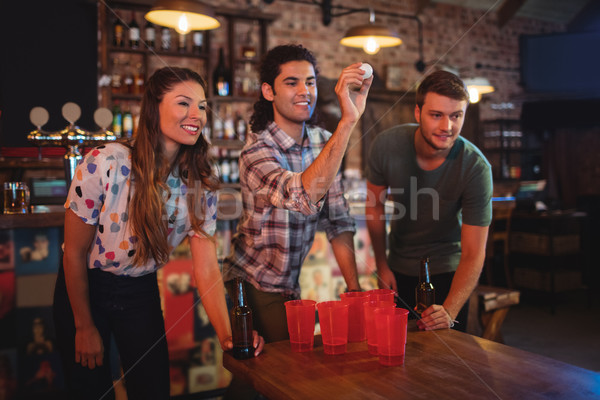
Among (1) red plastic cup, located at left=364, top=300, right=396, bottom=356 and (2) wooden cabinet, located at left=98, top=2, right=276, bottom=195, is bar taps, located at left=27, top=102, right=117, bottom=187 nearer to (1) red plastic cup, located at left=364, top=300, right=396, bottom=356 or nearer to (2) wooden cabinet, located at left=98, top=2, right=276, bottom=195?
(1) red plastic cup, located at left=364, top=300, right=396, bottom=356

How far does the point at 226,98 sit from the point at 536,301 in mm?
3942

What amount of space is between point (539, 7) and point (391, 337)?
9.00 meters

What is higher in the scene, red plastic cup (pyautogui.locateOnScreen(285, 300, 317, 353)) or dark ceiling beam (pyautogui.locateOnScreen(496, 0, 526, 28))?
dark ceiling beam (pyautogui.locateOnScreen(496, 0, 526, 28))

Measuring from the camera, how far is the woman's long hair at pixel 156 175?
62.2 inches

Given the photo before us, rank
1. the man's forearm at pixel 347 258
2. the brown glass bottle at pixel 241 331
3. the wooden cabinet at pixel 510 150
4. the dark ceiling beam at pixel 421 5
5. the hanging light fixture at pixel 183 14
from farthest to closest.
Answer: the wooden cabinet at pixel 510 150
the dark ceiling beam at pixel 421 5
the hanging light fixture at pixel 183 14
the man's forearm at pixel 347 258
the brown glass bottle at pixel 241 331

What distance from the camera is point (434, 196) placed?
2.11 m

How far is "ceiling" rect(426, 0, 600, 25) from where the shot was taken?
8172 mm

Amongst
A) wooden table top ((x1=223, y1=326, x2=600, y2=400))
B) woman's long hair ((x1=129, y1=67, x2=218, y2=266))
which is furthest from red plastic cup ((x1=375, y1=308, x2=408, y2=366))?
woman's long hair ((x1=129, y1=67, x2=218, y2=266))

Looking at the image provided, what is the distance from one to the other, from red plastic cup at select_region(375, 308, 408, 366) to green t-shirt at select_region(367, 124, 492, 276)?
89cm

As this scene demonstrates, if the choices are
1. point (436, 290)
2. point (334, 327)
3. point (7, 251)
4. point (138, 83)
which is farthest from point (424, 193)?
point (138, 83)

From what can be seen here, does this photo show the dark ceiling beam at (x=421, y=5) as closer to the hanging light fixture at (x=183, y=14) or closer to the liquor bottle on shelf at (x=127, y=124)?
the liquor bottle on shelf at (x=127, y=124)

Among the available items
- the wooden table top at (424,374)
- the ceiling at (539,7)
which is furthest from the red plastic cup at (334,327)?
the ceiling at (539,7)

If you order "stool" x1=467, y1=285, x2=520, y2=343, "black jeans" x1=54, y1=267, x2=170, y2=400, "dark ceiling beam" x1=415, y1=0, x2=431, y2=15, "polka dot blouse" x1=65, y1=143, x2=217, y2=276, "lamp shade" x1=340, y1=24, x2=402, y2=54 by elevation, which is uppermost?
"dark ceiling beam" x1=415, y1=0, x2=431, y2=15

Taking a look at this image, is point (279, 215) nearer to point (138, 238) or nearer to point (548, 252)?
point (138, 238)
